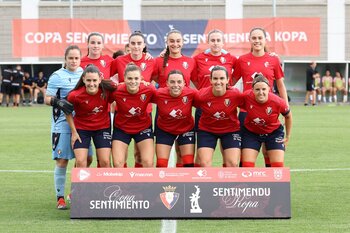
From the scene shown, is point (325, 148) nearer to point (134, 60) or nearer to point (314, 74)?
point (134, 60)

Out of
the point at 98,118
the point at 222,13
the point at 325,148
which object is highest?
the point at 222,13

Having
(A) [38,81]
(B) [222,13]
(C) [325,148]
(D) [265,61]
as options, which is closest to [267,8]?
(B) [222,13]

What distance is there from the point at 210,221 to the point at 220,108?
149 cm

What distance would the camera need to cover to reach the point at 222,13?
136 ft

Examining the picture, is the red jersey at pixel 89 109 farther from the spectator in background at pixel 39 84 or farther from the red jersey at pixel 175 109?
the spectator in background at pixel 39 84

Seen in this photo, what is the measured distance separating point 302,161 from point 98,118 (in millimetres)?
5912

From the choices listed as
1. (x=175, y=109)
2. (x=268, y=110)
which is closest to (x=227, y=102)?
(x=268, y=110)

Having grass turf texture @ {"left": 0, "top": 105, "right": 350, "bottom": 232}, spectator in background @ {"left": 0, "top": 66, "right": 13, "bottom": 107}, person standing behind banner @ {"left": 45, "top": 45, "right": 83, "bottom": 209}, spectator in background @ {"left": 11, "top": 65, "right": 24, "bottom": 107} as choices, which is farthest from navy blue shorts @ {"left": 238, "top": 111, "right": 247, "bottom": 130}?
spectator in background @ {"left": 0, "top": 66, "right": 13, "bottom": 107}

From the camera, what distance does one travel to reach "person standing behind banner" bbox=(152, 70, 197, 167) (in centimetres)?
1018

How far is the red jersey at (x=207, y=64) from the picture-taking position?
11.3 m

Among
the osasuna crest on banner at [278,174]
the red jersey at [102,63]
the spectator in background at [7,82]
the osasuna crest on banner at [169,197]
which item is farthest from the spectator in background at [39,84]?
the osasuna crest on banner at [278,174]

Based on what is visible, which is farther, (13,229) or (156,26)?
(156,26)

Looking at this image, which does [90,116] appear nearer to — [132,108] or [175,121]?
[132,108]

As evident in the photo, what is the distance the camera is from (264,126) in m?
10.3
